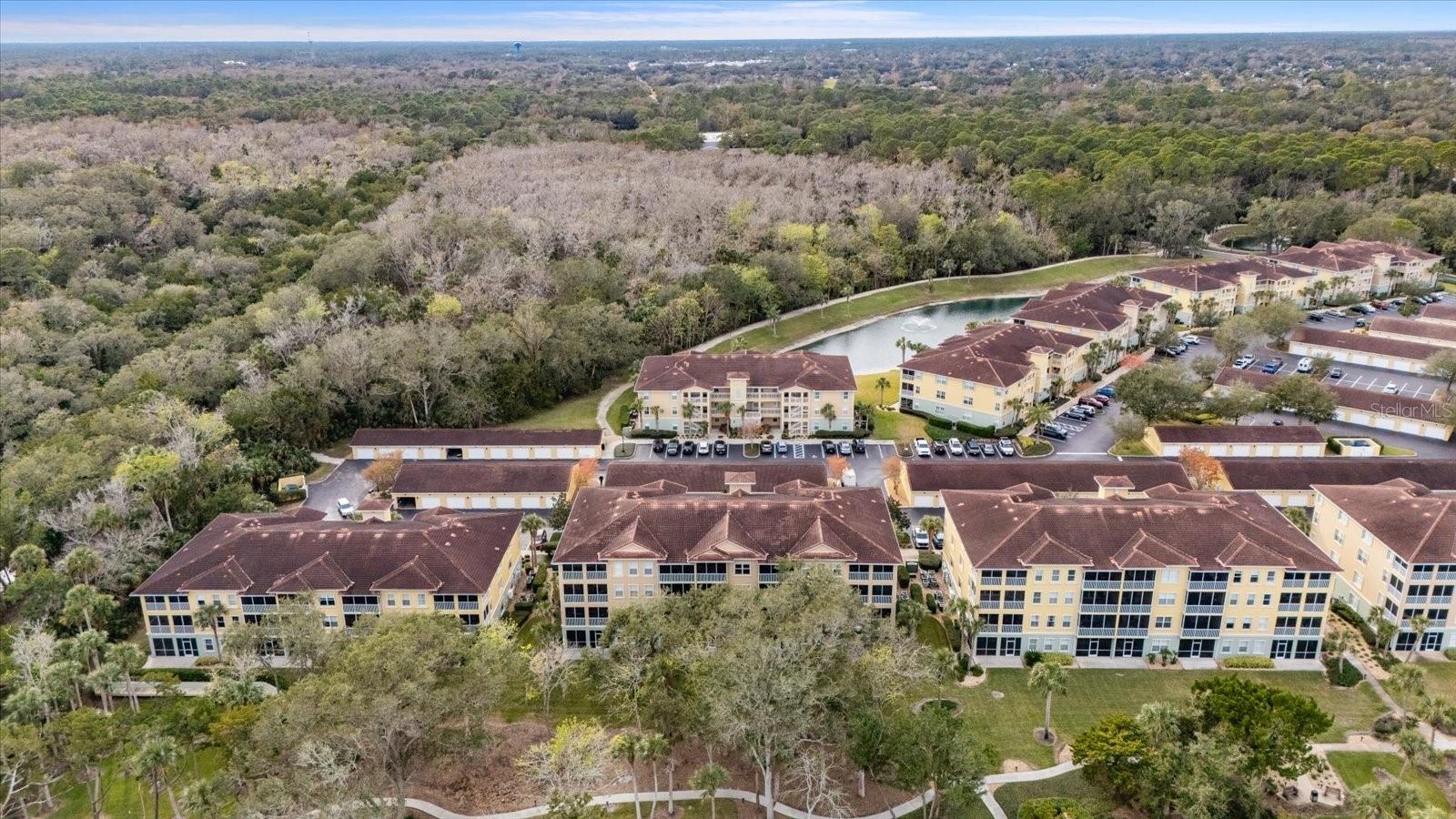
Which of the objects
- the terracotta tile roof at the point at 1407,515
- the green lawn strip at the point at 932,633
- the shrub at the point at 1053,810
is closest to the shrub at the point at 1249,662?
the terracotta tile roof at the point at 1407,515

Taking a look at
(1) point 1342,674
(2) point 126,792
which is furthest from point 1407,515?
(2) point 126,792

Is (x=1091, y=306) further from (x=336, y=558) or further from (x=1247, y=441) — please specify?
(x=336, y=558)

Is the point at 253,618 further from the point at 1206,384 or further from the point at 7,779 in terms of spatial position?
the point at 1206,384

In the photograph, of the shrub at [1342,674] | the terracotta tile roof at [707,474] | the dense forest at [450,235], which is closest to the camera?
the shrub at [1342,674]

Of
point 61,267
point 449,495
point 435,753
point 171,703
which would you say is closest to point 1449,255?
point 449,495

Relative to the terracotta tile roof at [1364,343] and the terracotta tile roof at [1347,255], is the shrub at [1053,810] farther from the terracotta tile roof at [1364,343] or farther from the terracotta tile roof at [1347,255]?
the terracotta tile roof at [1347,255]

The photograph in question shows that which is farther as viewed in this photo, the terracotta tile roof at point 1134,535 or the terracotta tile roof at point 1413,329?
the terracotta tile roof at point 1413,329
